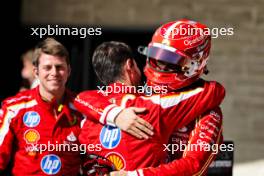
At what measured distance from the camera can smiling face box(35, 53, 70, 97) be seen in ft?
14.1

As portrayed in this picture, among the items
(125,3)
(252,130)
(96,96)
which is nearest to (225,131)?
(252,130)

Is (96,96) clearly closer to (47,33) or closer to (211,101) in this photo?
(211,101)

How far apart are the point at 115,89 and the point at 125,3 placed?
5.13 m

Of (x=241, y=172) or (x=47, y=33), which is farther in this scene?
(x=47, y=33)

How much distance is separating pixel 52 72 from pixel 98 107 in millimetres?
838

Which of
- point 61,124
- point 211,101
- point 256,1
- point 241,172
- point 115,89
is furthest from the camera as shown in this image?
point 256,1

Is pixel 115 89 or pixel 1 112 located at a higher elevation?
pixel 115 89

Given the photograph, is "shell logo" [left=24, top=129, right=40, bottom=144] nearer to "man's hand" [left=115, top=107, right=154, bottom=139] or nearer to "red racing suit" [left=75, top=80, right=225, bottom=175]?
"red racing suit" [left=75, top=80, right=225, bottom=175]

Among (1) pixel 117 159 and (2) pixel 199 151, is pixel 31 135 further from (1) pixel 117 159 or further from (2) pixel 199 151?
(2) pixel 199 151

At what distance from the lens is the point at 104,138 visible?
11.3ft

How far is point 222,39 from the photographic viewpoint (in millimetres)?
8234

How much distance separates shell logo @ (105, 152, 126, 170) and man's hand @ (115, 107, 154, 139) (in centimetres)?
15

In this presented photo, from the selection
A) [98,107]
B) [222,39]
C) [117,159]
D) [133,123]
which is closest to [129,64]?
[98,107]

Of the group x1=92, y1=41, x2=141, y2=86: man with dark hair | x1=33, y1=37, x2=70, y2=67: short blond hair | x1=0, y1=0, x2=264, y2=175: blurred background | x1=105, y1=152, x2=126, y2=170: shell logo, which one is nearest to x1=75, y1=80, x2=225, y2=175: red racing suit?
x1=105, y1=152, x2=126, y2=170: shell logo
